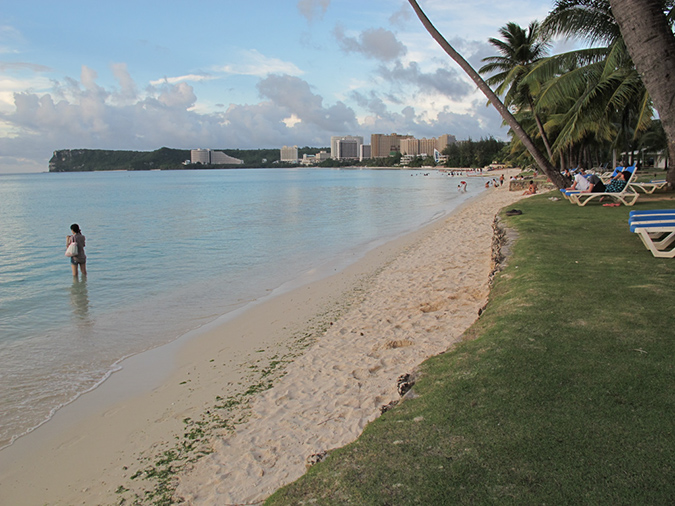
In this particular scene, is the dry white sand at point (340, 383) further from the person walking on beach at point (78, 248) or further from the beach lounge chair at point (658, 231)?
the person walking on beach at point (78, 248)

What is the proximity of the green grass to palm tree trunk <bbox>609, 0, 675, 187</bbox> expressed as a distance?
7.74 ft

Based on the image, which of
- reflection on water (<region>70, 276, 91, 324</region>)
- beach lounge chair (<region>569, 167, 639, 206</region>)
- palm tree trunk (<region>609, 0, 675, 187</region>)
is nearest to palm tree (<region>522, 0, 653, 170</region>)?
beach lounge chair (<region>569, 167, 639, 206</region>)

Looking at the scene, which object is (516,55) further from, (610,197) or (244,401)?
(244,401)

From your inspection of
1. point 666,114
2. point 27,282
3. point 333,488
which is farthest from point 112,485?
point 27,282

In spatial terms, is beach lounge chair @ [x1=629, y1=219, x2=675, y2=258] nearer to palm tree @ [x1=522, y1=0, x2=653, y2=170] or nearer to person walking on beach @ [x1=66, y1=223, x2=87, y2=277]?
palm tree @ [x1=522, y1=0, x2=653, y2=170]

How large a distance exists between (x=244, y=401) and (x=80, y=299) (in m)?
7.10

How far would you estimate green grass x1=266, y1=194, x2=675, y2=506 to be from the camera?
7.43 feet

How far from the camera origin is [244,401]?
475 cm

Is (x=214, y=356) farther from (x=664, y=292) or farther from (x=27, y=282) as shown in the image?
(x=27, y=282)

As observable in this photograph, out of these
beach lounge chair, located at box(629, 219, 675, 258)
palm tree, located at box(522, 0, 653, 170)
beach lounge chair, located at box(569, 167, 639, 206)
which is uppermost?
palm tree, located at box(522, 0, 653, 170)

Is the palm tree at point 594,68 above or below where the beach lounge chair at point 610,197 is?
above

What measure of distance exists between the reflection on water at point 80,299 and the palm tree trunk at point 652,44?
9.30 meters

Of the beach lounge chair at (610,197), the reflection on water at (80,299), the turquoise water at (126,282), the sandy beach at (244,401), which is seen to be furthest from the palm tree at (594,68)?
the reflection on water at (80,299)

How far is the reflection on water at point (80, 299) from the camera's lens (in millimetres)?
8820
